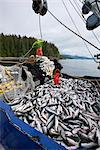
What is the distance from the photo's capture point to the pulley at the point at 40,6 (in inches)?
228

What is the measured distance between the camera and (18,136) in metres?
4.63

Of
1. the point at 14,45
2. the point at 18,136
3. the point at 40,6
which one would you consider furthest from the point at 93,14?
the point at 14,45

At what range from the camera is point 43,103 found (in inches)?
231

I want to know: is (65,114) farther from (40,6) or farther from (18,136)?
(40,6)

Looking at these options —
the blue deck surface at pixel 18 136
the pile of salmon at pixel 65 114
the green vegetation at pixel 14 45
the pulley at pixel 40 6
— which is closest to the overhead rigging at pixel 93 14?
the pulley at pixel 40 6

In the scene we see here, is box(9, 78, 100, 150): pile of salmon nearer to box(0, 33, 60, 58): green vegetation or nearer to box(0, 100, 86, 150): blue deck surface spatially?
box(0, 100, 86, 150): blue deck surface

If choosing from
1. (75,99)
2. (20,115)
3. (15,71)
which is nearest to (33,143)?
(20,115)

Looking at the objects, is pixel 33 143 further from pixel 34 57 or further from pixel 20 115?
pixel 34 57

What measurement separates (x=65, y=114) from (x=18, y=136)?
1216mm

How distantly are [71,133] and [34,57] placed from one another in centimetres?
484

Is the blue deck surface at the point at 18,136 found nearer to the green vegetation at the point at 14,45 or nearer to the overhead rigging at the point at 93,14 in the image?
the overhead rigging at the point at 93,14

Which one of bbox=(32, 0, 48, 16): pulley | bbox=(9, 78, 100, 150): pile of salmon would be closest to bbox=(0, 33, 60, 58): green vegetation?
bbox=(9, 78, 100, 150): pile of salmon

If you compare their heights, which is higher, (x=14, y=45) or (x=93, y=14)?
(x=93, y=14)

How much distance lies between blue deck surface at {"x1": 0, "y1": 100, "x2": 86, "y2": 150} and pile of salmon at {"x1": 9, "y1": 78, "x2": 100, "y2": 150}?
0.72ft
